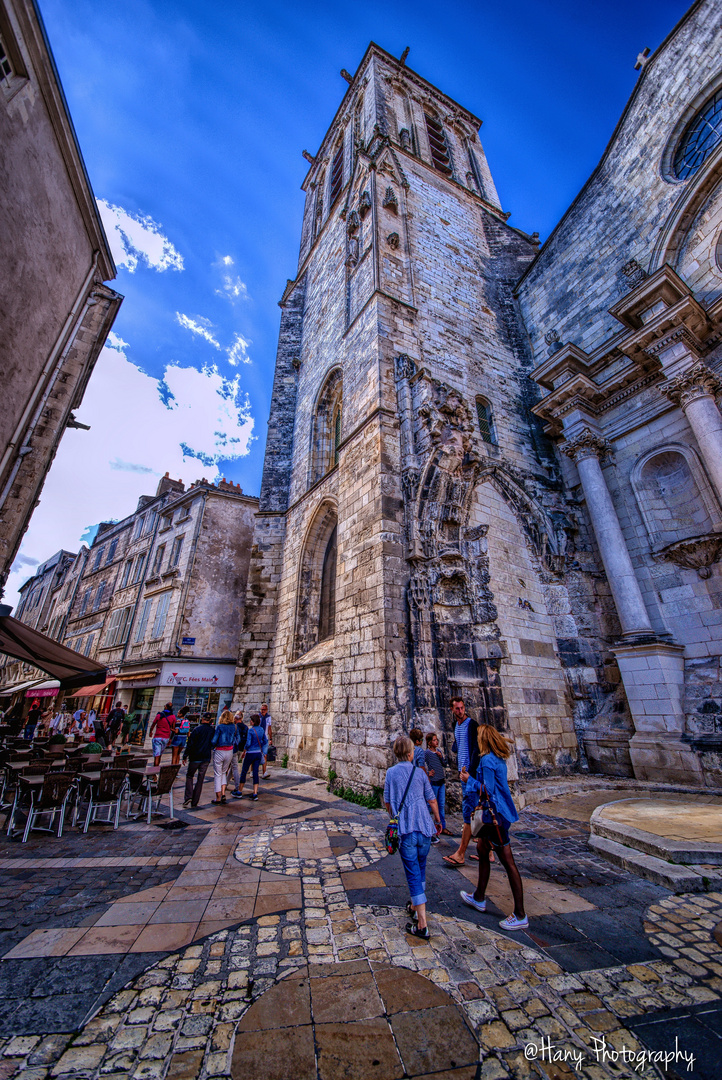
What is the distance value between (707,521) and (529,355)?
22.9 ft

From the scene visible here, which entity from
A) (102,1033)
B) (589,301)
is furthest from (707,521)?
(102,1033)

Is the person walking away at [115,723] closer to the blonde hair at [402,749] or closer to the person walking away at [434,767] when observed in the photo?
the person walking away at [434,767]

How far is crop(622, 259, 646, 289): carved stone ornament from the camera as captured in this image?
935 cm

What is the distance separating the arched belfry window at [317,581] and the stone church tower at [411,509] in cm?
4

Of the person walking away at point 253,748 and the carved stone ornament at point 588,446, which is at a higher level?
the carved stone ornament at point 588,446

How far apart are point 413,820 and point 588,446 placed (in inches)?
351

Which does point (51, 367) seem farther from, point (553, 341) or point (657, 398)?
point (553, 341)

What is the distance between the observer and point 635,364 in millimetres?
8852

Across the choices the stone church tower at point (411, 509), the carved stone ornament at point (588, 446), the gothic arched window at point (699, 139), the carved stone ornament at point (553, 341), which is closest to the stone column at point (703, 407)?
the carved stone ornament at point (588, 446)

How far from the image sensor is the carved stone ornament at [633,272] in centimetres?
935

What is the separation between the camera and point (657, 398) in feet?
28.4

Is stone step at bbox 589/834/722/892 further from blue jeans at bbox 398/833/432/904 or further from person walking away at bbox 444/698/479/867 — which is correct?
blue jeans at bbox 398/833/432/904

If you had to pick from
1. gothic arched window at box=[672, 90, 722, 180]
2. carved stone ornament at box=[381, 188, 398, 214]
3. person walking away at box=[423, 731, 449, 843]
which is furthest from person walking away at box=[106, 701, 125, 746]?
gothic arched window at box=[672, 90, 722, 180]

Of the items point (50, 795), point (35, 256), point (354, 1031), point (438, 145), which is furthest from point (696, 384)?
point (438, 145)
